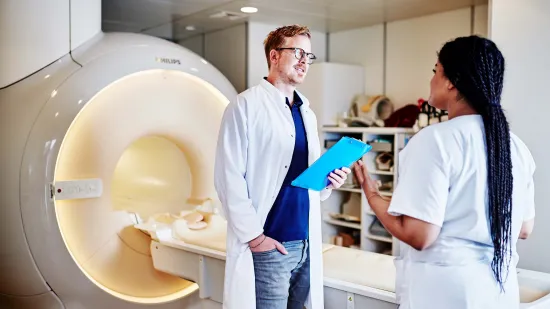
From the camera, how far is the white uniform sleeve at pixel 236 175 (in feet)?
5.54

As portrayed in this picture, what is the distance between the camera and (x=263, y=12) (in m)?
3.40

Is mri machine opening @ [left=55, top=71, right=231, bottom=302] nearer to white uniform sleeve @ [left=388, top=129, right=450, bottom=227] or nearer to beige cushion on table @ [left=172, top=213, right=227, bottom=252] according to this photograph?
beige cushion on table @ [left=172, top=213, right=227, bottom=252]

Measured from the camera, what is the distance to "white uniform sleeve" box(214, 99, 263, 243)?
1688mm

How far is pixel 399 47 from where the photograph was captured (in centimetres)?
369

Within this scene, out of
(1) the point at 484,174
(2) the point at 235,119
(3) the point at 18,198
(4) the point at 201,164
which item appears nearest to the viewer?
(1) the point at 484,174

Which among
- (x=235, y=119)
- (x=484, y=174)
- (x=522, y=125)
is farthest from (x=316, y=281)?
(x=522, y=125)

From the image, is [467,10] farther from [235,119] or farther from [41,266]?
[41,266]

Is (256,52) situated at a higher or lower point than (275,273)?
higher

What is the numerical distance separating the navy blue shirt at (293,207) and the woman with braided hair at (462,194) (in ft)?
1.70

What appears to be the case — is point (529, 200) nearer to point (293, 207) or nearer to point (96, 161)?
point (293, 207)

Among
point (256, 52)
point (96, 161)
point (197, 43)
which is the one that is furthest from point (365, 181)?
point (197, 43)

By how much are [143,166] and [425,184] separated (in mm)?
2297

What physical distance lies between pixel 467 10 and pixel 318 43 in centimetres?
114

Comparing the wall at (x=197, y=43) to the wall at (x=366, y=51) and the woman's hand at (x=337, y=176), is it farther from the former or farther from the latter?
the woman's hand at (x=337, y=176)
